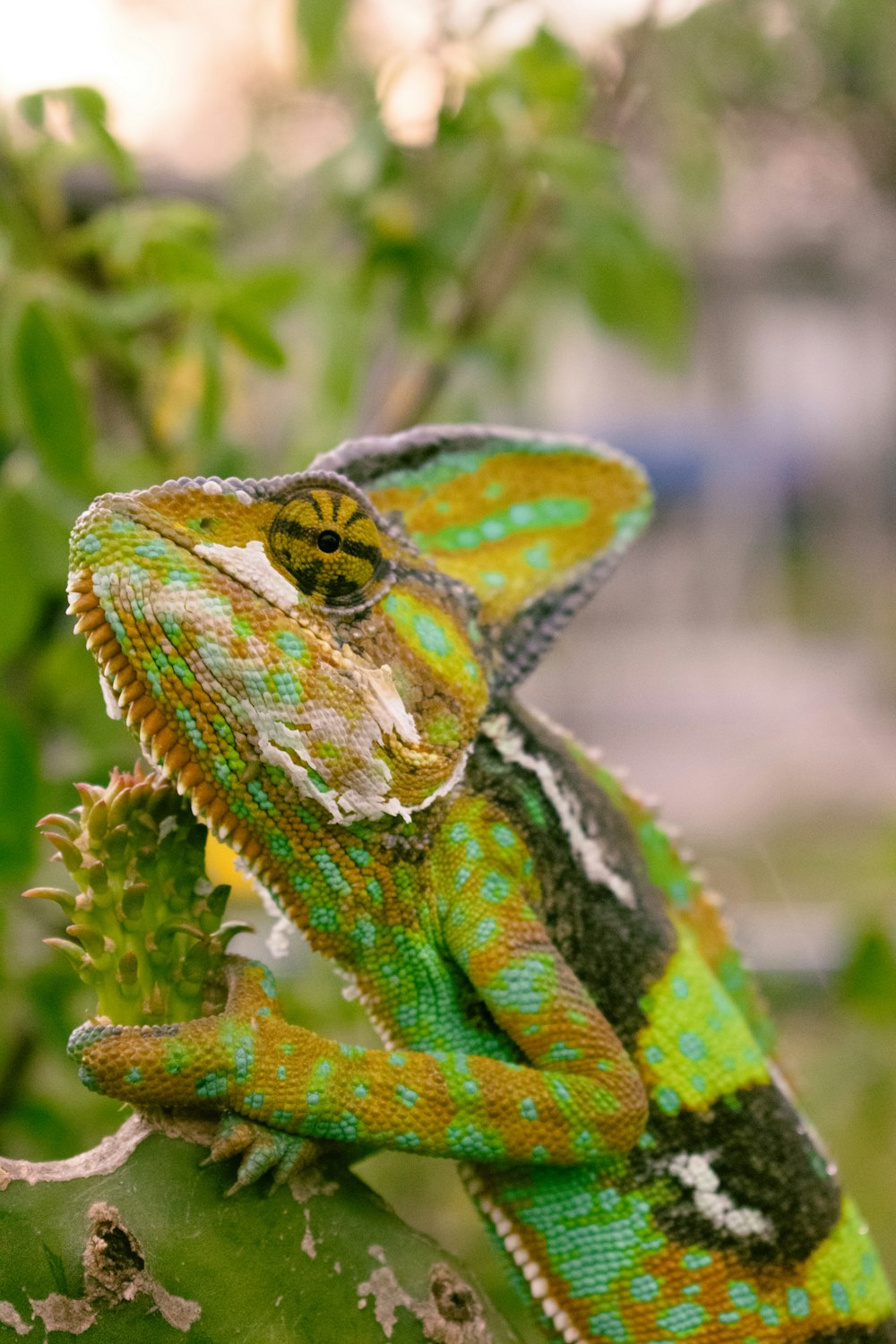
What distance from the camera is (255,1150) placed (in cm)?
102

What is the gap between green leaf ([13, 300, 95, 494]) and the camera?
155 centimetres

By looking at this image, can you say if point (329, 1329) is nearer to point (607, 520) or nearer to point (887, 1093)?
point (607, 520)

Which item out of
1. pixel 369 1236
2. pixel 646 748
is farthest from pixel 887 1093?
pixel 646 748

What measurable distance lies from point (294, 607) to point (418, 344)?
1.32 m

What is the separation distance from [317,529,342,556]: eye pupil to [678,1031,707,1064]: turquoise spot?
2.02 feet

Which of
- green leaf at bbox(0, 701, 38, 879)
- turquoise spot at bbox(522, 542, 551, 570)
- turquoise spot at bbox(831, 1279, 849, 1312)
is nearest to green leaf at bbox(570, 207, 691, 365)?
turquoise spot at bbox(522, 542, 551, 570)

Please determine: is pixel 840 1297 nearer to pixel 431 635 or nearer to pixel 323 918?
pixel 323 918

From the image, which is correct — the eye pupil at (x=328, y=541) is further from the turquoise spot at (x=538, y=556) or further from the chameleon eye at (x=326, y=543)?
the turquoise spot at (x=538, y=556)

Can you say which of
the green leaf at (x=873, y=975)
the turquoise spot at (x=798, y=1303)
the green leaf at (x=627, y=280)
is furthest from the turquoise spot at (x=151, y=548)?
the green leaf at (x=873, y=975)

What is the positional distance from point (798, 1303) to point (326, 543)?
91cm

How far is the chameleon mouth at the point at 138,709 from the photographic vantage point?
1.05 meters

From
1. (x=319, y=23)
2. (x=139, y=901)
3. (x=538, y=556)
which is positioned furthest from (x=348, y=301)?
(x=139, y=901)

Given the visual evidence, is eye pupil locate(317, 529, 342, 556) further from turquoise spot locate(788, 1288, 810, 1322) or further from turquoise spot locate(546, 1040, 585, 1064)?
turquoise spot locate(788, 1288, 810, 1322)

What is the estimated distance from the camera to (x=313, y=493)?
1.12 meters
